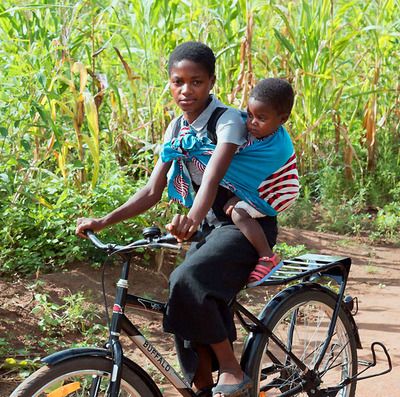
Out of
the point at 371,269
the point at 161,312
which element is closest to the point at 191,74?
the point at 161,312

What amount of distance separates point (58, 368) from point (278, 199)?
43.0 inches

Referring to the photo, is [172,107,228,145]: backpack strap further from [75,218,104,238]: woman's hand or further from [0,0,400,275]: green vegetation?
[0,0,400,275]: green vegetation

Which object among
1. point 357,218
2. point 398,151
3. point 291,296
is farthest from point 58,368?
point 398,151

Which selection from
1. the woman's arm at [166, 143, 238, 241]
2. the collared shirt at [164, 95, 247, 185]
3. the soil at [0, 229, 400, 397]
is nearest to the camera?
the woman's arm at [166, 143, 238, 241]

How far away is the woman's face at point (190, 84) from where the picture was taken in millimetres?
2615

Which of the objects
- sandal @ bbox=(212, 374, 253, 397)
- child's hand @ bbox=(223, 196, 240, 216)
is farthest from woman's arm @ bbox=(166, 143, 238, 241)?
sandal @ bbox=(212, 374, 253, 397)

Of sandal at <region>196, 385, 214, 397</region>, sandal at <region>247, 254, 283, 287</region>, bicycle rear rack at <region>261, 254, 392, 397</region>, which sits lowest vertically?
sandal at <region>196, 385, 214, 397</region>

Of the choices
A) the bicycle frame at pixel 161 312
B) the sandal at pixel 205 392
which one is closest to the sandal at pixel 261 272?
the bicycle frame at pixel 161 312

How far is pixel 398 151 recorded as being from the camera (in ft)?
22.4

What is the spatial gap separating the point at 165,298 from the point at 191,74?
224 cm

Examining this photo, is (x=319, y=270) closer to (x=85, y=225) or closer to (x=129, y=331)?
(x=129, y=331)

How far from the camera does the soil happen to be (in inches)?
143

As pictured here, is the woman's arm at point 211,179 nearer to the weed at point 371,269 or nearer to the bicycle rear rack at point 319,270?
the bicycle rear rack at point 319,270

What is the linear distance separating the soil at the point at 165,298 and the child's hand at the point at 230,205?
1243 mm
